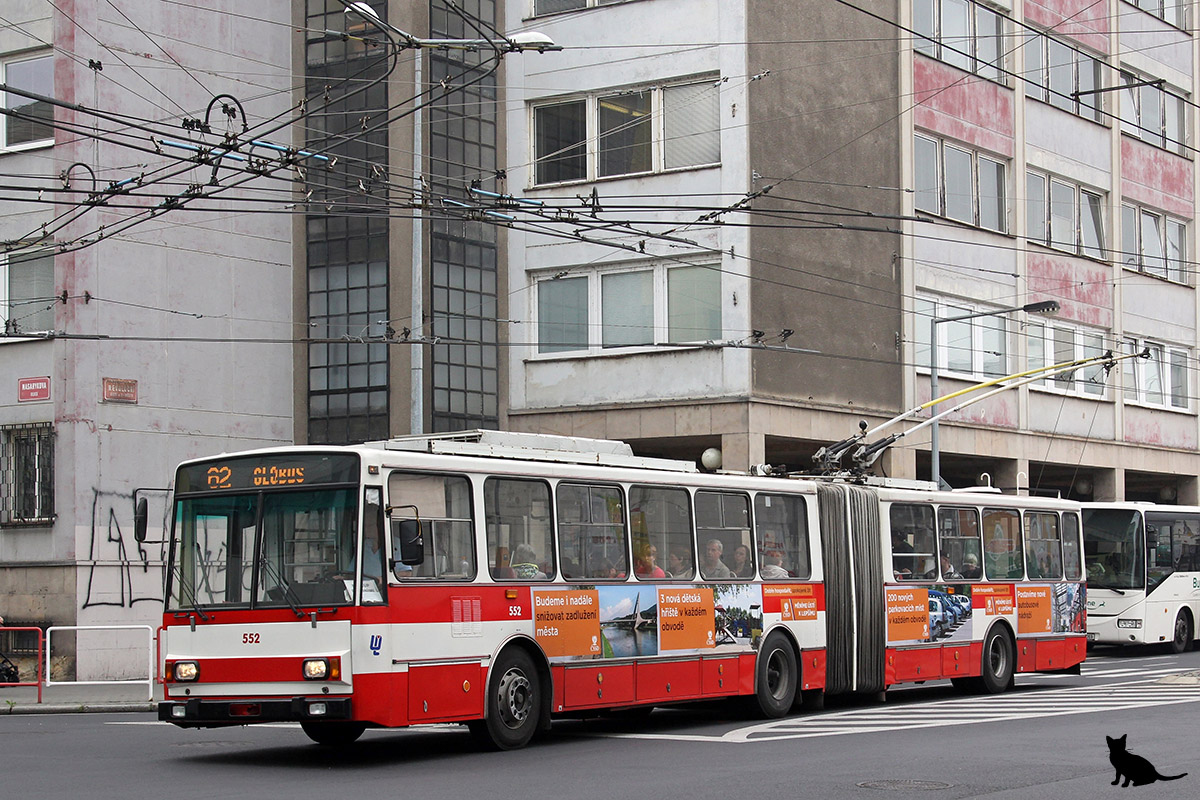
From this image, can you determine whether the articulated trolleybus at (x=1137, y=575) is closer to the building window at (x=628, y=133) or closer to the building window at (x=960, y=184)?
the building window at (x=960, y=184)

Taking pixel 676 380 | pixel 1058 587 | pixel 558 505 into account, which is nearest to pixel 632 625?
pixel 558 505

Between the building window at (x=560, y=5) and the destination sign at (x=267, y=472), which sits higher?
the building window at (x=560, y=5)

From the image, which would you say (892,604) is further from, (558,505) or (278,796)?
(278,796)

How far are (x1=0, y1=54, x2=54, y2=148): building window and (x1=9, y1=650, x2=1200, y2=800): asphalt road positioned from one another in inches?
487

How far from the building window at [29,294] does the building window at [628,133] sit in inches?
376

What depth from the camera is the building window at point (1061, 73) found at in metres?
40.0

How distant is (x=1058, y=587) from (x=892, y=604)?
4.49 m

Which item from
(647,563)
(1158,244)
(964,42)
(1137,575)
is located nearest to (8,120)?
(647,563)

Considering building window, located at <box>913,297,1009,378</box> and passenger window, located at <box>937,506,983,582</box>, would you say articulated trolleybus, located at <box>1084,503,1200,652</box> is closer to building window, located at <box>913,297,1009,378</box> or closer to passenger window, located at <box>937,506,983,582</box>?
building window, located at <box>913,297,1009,378</box>

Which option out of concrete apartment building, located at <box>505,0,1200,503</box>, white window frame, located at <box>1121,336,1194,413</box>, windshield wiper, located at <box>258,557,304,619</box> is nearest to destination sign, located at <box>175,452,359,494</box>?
windshield wiper, located at <box>258,557,304,619</box>

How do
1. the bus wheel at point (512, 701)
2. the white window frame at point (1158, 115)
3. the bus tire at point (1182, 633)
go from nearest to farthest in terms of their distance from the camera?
1. the bus wheel at point (512, 701)
2. the bus tire at point (1182, 633)
3. the white window frame at point (1158, 115)

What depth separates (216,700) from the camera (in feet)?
44.5

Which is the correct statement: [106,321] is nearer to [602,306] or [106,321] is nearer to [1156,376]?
[602,306]

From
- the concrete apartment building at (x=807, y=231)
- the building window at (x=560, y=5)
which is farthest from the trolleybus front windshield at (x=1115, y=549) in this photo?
the building window at (x=560, y=5)
